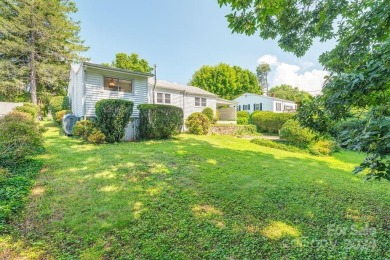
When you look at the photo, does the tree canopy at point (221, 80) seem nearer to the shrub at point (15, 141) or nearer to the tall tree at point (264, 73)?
the tall tree at point (264, 73)

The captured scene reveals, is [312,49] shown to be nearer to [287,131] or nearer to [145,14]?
[287,131]

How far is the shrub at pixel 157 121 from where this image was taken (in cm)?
1109

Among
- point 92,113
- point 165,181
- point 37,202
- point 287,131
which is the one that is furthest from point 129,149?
point 287,131

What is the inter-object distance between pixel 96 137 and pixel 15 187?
16.1ft

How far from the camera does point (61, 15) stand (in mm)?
23281

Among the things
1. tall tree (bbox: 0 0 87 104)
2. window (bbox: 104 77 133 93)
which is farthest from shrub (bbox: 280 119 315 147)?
tall tree (bbox: 0 0 87 104)

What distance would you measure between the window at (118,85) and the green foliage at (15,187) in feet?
24.9

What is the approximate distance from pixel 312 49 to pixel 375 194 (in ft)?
15.6

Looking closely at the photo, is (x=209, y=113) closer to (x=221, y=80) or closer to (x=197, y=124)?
(x=197, y=124)

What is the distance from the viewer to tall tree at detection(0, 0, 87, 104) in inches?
790

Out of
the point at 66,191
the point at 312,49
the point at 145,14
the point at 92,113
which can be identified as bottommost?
the point at 66,191

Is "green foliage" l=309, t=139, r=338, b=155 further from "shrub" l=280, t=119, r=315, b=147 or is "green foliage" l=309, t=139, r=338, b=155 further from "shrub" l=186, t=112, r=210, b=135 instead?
"shrub" l=186, t=112, r=210, b=135

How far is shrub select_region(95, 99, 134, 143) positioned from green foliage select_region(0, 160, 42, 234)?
3.92 meters

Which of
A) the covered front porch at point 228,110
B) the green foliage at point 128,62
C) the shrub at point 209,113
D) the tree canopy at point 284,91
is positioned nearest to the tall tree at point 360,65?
the shrub at point 209,113
